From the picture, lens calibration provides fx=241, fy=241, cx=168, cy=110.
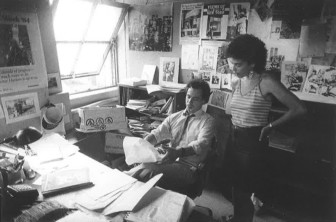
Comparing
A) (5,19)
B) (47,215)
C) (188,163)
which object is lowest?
(188,163)

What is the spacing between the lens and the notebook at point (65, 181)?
125 cm

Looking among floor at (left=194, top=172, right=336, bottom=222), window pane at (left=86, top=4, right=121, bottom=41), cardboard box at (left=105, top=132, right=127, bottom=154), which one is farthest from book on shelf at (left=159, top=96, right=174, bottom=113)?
window pane at (left=86, top=4, right=121, bottom=41)

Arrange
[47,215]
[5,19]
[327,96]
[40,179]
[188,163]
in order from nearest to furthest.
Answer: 1. [47,215]
2. [40,179]
3. [5,19]
4. [188,163]
5. [327,96]

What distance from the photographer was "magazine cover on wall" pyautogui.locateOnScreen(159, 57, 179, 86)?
109 inches

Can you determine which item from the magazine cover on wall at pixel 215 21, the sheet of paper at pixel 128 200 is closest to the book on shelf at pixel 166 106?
the magazine cover on wall at pixel 215 21

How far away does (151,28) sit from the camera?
285cm

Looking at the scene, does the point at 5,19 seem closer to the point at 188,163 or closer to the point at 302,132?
the point at 188,163

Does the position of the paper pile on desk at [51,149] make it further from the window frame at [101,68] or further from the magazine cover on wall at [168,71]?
the magazine cover on wall at [168,71]

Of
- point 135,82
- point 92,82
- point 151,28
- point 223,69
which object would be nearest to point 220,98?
point 223,69

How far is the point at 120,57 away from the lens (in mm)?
3271

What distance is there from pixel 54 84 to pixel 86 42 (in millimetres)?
983

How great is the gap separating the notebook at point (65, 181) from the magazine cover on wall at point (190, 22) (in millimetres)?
1777

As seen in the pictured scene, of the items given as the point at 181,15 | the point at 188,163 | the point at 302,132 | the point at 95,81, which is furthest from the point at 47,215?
the point at 95,81

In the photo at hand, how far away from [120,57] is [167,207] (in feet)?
8.37
